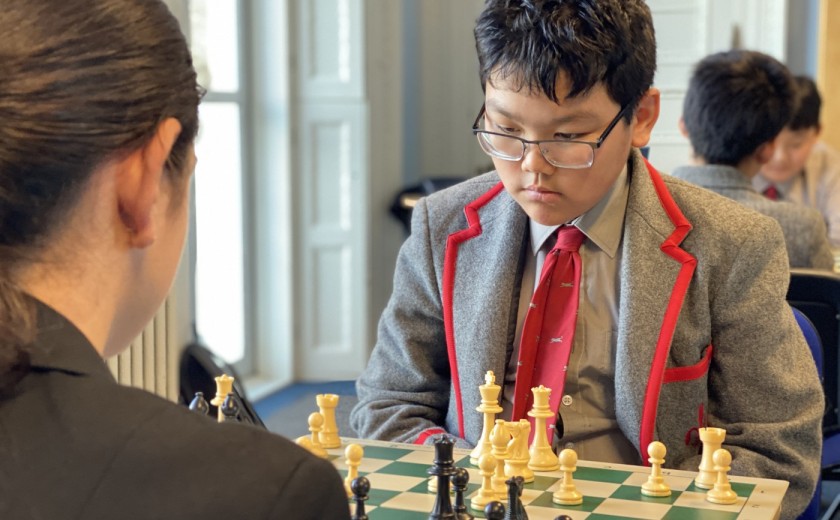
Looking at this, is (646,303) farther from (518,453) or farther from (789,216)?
(789,216)

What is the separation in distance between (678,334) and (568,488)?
48 cm

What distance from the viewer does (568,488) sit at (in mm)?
1424

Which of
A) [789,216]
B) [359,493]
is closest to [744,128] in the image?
[789,216]

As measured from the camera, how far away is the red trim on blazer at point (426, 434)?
186 centimetres

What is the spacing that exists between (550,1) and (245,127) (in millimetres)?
3504

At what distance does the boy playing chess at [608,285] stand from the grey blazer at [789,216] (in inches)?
46.0

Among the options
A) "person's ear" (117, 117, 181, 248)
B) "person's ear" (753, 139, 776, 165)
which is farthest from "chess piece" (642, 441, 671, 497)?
"person's ear" (753, 139, 776, 165)

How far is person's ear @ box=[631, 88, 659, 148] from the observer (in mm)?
1911

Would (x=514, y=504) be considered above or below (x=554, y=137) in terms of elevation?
below

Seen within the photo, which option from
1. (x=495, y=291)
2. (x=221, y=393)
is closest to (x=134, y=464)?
(x=221, y=393)

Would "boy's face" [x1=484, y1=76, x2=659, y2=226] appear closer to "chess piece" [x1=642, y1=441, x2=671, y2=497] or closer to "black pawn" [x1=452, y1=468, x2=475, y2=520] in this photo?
"chess piece" [x1=642, y1=441, x2=671, y2=497]

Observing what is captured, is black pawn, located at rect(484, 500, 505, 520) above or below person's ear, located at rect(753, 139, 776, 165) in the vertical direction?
below

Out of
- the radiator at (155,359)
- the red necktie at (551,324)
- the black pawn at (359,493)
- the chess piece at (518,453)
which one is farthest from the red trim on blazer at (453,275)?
the radiator at (155,359)

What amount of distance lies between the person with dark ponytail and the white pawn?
51cm
